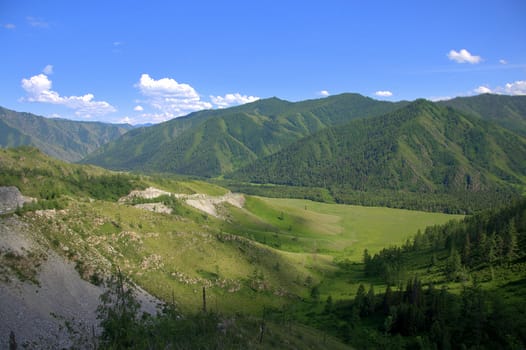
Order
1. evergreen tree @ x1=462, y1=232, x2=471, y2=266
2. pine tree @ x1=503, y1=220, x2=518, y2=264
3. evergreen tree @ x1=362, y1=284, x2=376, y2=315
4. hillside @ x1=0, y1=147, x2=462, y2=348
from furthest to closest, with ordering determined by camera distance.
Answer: evergreen tree @ x1=462, y1=232, x2=471, y2=266
pine tree @ x1=503, y1=220, x2=518, y2=264
evergreen tree @ x1=362, y1=284, x2=376, y2=315
hillside @ x1=0, y1=147, x2=462, y2=348

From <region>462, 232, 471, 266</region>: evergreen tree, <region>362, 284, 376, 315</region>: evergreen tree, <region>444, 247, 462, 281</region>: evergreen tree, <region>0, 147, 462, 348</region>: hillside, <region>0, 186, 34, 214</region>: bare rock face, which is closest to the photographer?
<region>0, 147, 462, 348</region>: hillside

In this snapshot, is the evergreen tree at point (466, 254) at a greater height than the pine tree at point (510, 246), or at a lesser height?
lesser

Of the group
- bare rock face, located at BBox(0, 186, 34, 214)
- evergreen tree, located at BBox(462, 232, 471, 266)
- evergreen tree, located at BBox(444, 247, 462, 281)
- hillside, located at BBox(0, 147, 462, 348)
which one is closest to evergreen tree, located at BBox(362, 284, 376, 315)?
hillside, located at BBox(0, 147, 462, 348)

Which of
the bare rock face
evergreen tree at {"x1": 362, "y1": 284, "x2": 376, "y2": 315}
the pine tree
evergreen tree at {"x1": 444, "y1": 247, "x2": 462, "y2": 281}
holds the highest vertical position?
the bare rock face

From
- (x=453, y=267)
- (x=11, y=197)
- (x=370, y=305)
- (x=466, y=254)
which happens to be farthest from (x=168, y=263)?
(x=466, y=254)

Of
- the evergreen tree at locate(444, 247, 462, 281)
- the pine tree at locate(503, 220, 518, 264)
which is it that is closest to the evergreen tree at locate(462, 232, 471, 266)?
the evergreen tree at locate(444, 247, 462, 281)

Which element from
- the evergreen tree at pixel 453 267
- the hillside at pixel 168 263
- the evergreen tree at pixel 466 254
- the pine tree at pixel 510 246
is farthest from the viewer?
the evergreen tree at pixel 466 254

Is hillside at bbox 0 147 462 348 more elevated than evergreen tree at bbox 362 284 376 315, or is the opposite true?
hillside at bbox 0 147 462 348

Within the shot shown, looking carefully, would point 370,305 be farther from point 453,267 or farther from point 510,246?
point 510,246

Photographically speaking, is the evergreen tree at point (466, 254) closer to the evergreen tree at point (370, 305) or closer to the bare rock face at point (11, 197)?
the evergreen tree at point (370, 305)

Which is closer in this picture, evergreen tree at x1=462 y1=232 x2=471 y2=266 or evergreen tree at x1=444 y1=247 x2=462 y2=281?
evergreen tree at x1=444 y1=247 x2=462 y2=281

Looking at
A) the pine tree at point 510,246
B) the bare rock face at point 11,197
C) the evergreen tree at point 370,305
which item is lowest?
the evergreen tree at point 370,305

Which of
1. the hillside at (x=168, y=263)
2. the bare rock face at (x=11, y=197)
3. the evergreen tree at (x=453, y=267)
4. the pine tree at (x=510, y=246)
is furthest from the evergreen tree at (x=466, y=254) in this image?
the bare rock face at (x=11, y=197)

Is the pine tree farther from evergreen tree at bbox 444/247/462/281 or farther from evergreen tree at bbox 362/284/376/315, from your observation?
evergreen tree at bbox 362/284/376/315
